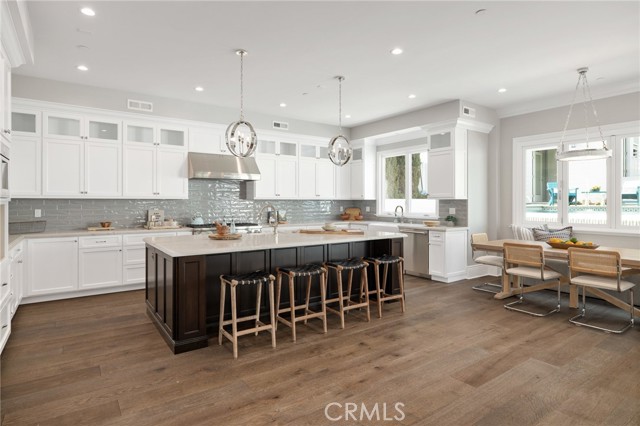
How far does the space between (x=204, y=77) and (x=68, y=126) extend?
2130 mm

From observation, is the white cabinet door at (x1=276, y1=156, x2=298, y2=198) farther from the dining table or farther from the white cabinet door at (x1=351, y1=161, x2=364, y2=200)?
the dining table

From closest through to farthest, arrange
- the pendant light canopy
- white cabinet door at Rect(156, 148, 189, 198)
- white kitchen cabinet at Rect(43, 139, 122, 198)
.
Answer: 1. the pendant light canopy
2. white kitchen cabinet at Rect(43, 139, 122, 198)
3. white cabinet door at Rect(156, 148, 189, 198)

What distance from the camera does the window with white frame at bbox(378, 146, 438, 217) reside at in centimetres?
771

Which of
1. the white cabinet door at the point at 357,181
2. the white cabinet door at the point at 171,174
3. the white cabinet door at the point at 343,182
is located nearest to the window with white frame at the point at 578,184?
the white cabinet door at the point at 357,181

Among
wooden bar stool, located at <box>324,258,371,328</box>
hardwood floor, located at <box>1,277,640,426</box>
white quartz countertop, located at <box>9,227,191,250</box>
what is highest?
white quartz countertop, located at <box>9,227,191,250</box>

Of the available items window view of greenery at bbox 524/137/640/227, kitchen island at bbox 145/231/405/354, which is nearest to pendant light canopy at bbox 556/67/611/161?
window view of greenery at bbox 524/137/640/227

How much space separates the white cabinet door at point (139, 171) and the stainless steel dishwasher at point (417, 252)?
436 centimetres

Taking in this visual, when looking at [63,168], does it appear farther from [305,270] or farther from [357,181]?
[357,181]

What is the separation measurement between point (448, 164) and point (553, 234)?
75.8 inches

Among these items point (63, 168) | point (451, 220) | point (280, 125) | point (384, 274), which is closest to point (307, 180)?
point (280, 125)

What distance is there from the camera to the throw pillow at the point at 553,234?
230 inches

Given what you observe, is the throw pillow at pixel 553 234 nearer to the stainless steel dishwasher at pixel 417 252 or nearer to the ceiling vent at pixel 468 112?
the stainless steel dishwasher at pixel 417 252

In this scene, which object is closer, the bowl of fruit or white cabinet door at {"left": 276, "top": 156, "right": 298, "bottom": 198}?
the bowl of fruit

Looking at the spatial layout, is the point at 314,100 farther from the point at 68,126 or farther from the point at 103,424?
the point at 103,424
